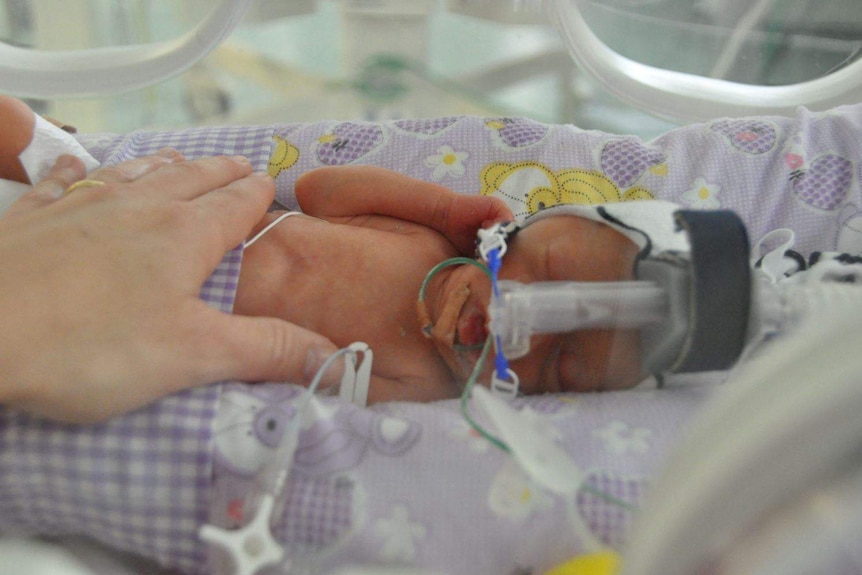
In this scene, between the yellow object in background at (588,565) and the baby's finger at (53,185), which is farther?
the baby's finger at (53,185)

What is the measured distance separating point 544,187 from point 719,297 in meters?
0.59

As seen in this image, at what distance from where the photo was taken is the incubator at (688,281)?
1.03 ft

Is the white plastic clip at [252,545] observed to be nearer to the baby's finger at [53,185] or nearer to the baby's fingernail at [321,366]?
the baby's fingernail at [321,366]

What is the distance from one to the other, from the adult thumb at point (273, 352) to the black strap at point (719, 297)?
431 millimetres

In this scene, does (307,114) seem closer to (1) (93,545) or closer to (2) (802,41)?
(2) (802,41)

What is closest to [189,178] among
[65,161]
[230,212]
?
[230,212]

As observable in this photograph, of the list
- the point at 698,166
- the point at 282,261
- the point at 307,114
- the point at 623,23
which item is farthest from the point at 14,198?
the point at 623,23

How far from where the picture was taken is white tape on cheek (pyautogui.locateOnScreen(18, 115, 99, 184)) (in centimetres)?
101

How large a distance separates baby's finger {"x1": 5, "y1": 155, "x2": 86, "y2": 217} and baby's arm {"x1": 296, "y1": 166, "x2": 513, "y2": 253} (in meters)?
0.34

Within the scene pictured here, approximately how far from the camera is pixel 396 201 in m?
1.10

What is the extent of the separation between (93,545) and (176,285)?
299mm

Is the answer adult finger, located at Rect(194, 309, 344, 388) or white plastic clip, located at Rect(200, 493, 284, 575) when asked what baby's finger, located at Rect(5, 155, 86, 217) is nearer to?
adult finger, located at Rect(194, 309, 344, 388)

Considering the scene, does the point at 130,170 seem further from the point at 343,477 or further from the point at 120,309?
the point at 343,477

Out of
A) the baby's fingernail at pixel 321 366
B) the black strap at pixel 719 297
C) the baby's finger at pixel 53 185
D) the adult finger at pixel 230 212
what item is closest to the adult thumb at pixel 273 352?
the baby's fingernail at pixel 321 366
